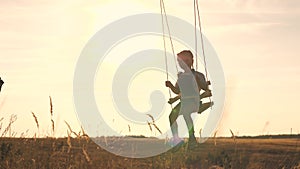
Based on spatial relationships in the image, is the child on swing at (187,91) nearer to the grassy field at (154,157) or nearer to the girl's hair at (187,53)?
the girl's hair at (187,53)

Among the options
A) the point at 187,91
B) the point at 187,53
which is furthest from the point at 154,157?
the point at 187,53

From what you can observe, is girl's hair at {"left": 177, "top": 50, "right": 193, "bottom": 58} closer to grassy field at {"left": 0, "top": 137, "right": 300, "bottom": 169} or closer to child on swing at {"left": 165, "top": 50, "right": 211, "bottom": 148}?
child on swing at {"left": 165, "top": 50, "right": 211, "bottom": 148}

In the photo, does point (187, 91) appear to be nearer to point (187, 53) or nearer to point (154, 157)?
point (187, 53)

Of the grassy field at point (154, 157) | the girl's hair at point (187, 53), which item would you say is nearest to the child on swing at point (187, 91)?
the girl's hair at point (187, 53)

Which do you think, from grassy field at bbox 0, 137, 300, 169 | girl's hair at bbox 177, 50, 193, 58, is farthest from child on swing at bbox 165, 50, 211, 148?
grassy field at bbox 0, 137, 300, 169

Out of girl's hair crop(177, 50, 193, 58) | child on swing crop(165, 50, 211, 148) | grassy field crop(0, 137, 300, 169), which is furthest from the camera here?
girl's hair crop(177, 50, 193, 58)

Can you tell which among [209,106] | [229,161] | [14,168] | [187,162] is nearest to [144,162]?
[187,162]

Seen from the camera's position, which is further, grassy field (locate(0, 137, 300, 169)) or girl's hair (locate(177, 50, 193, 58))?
girl's hair (locate(177, 50, 193, 58))

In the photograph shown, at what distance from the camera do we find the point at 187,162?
962 centimetres

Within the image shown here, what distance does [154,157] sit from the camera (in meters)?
10.7

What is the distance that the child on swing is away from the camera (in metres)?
12.7

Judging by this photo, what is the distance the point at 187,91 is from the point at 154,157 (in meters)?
2.53

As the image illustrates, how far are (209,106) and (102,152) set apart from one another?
2.77 metres

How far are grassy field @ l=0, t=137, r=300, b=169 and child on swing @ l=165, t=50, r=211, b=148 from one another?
75cm
